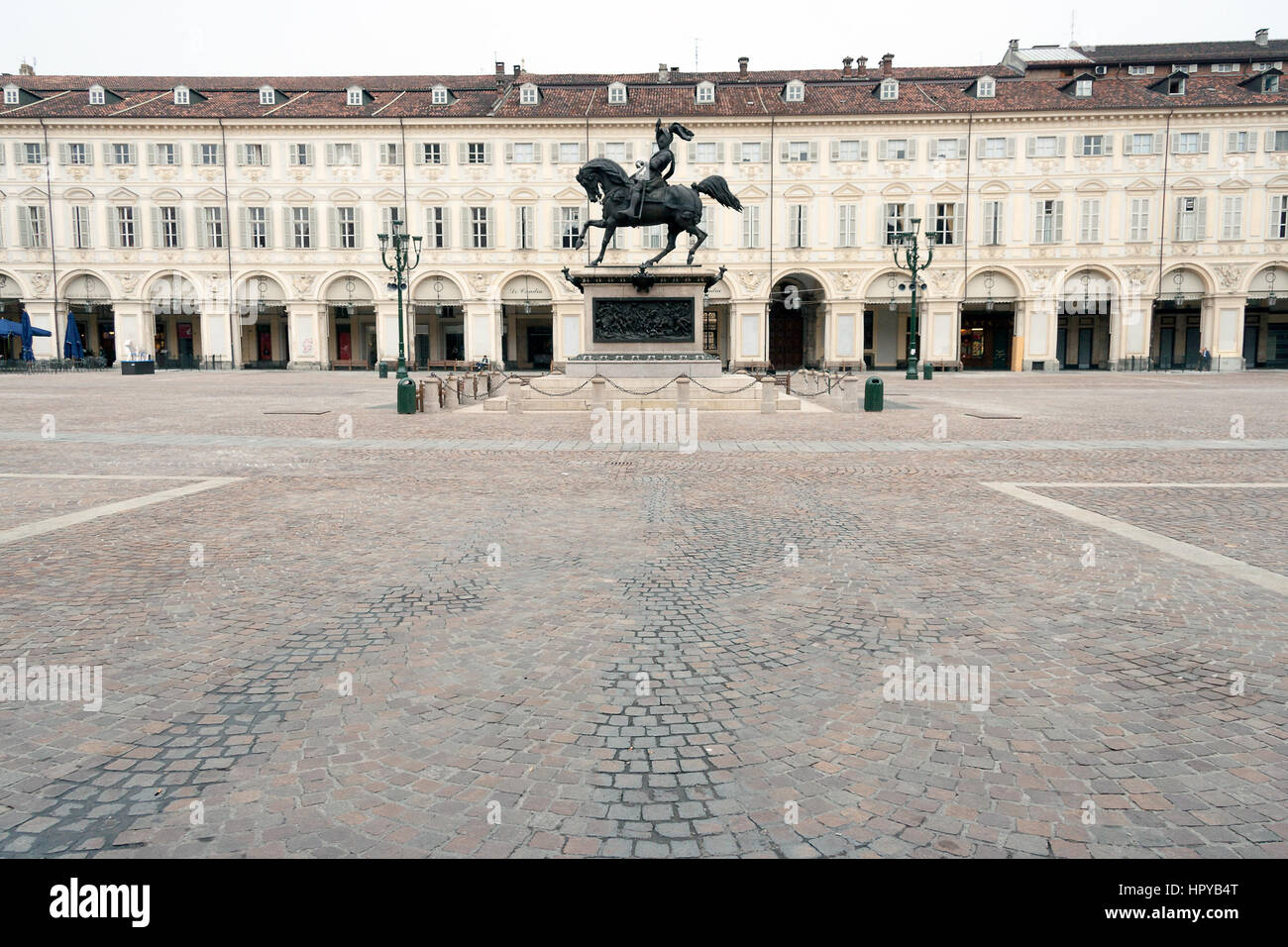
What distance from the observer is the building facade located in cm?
5088

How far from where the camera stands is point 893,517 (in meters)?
9.02

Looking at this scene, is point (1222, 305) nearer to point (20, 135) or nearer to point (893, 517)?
point (893, 517)

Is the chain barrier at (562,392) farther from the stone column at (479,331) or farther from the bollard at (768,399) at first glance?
the stone column at (479,331)

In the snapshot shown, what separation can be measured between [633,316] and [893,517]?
53.7ft

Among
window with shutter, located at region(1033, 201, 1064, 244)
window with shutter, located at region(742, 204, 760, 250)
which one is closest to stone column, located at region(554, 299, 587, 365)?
window with shutter, located at region(742, 204, 760, 250)

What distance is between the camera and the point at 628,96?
5462 cm

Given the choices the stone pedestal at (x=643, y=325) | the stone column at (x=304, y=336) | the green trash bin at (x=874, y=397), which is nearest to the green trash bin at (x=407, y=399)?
the stone pedestal at (x=643, y=325)

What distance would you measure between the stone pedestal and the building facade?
2902cm

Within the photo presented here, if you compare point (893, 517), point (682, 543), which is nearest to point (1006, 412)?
point (893, 517)

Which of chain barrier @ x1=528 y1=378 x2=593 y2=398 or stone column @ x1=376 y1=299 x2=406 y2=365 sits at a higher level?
stone column @ x1=376 y1=299 x2=406 y2=365

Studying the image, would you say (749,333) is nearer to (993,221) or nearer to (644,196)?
(993,221)

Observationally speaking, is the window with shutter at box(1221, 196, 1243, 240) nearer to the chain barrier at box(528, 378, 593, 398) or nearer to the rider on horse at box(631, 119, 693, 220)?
the rider on horse at box(631, 119, 693, 220)

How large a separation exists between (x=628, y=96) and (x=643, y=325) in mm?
36048
